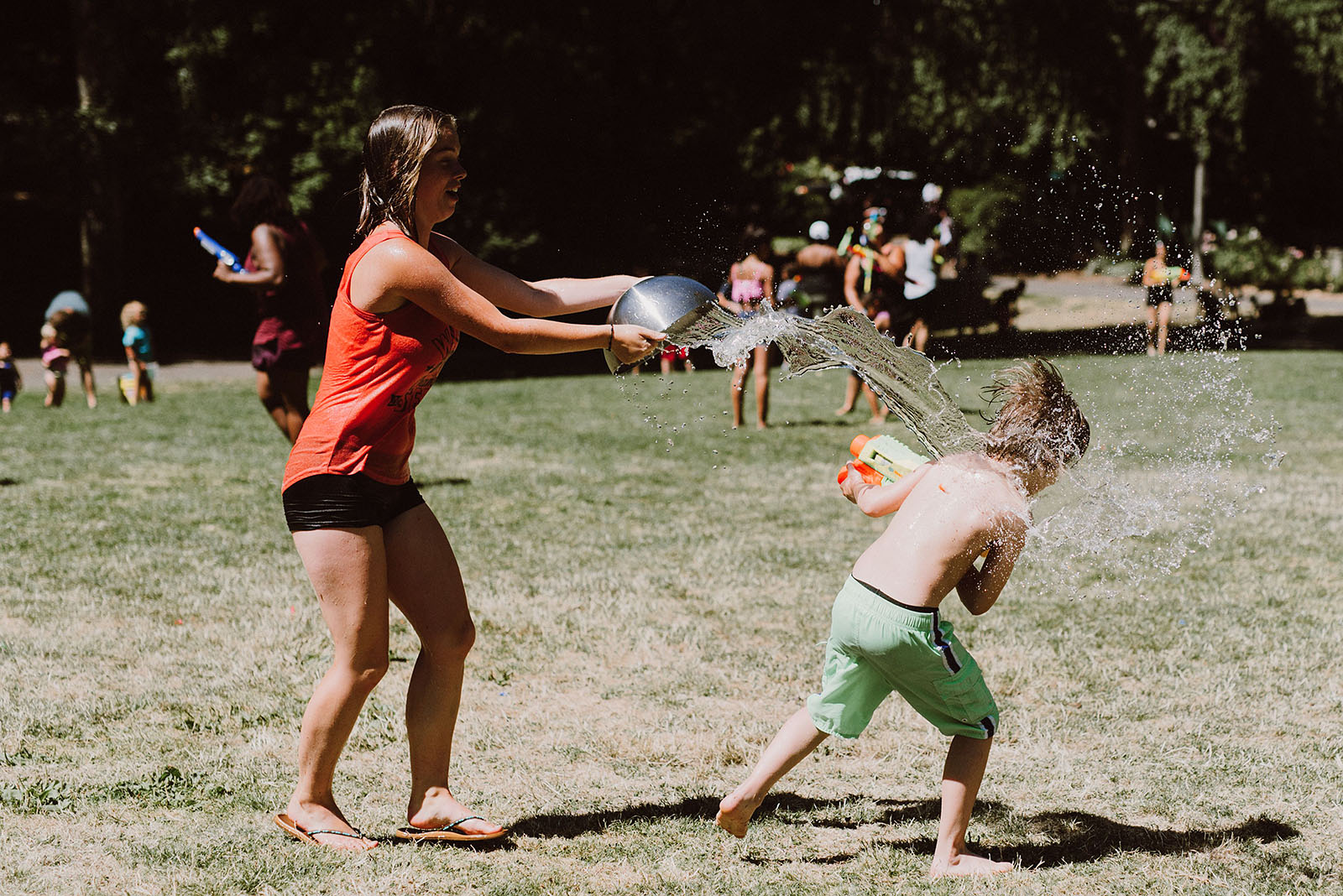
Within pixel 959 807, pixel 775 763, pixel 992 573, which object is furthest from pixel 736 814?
pixel 992 573

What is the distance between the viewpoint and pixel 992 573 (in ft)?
11.7

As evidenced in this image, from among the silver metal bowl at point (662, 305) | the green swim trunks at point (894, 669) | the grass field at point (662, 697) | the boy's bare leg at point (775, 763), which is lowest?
the grass field at point (662, 697)

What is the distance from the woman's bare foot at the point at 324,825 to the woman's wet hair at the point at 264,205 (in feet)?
15.2

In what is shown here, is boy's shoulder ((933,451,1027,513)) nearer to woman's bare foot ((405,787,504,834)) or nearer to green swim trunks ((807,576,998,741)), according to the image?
green swim trunks ((807,576,998,741))

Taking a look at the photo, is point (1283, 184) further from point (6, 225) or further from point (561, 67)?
point (6, 225)

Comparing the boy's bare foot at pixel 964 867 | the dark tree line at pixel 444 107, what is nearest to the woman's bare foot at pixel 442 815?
the boy's bare foot at pixel 964 867

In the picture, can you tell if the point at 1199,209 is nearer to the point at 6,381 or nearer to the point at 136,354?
the point at 136,354

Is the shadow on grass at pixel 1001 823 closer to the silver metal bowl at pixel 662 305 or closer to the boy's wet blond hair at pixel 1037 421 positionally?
the boy's wet blond hair at pixel 1037 421

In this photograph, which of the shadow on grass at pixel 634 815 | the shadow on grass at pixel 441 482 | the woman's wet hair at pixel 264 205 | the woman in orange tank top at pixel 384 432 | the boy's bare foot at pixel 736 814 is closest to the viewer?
the woman in orange tank top at pixel 384 432

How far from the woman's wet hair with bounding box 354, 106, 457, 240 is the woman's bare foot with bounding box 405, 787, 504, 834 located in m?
1.62

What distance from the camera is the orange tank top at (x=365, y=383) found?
11.5 ft

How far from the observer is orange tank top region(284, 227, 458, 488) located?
11.5ft

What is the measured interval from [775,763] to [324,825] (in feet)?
4.24

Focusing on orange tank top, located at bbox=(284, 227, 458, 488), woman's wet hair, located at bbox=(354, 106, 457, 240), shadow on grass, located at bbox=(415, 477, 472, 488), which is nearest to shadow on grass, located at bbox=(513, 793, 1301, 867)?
orange tank top, located at bbox=(284, 227, 458, 488)
